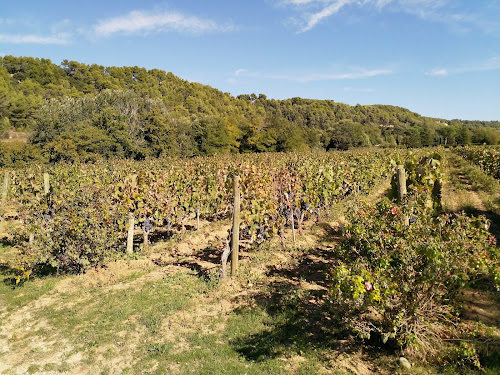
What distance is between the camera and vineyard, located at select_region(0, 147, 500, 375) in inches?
142

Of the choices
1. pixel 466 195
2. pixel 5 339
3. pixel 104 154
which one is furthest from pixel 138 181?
pixel 104 154

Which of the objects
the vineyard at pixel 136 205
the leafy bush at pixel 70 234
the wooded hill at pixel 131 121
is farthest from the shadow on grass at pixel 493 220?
the wooded hill at pixel 131 121

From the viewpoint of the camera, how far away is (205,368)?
3848 millimetres

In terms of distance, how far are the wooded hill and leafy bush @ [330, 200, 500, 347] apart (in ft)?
Answer: 103

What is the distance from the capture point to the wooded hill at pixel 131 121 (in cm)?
3444

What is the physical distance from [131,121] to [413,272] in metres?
44.2

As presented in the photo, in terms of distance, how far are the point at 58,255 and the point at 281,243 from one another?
5390 millimetres

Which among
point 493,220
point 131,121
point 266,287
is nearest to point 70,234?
point 266,287

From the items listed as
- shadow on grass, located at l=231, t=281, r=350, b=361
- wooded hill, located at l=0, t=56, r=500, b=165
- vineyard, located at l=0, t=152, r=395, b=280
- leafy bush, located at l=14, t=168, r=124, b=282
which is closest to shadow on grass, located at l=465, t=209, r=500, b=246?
vineyard, located at l=0, t=152, r=395, b=280

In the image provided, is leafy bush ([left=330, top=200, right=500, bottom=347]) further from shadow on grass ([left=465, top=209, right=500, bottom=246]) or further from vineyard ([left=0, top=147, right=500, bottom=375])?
shadow on grass ([left=465, top=209, right=500, bottom=246])

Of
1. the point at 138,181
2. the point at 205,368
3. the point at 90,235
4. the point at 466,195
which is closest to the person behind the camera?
the point at 205,368

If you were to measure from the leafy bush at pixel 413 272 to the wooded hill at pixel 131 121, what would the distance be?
31.5 metres

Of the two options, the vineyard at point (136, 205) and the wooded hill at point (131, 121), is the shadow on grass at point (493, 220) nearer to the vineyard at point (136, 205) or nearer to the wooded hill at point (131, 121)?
the vineyard at point (136, 205)

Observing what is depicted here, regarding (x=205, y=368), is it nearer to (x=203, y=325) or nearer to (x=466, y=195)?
(x=203, y=325)
